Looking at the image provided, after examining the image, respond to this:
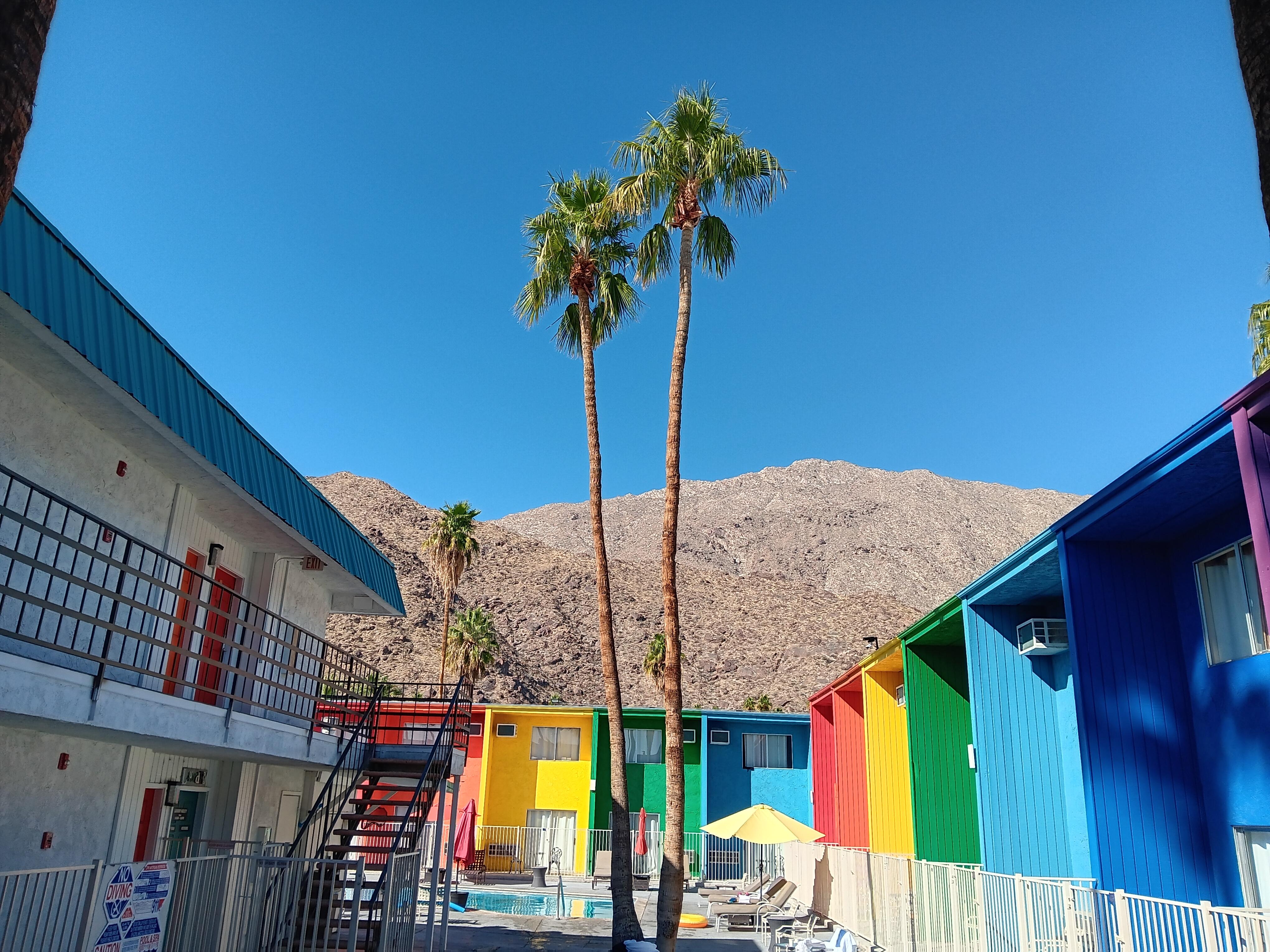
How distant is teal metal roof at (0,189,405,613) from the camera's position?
745cm

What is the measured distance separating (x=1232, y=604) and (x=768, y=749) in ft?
83.8

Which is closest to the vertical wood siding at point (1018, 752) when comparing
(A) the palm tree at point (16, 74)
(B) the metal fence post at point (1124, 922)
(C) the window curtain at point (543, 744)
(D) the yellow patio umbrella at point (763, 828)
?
(B) the metal fence post at point (1124, 922)

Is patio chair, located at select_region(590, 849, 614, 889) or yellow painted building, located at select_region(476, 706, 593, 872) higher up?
yellow painted building, located at select_region(476, 706, 593, 872)

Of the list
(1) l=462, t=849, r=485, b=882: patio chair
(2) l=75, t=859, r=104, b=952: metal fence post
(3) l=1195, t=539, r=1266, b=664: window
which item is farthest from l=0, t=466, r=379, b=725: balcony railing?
(1) l=462, t=849, r=485, b=882: patio chair

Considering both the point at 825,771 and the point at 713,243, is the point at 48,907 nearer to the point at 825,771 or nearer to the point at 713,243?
the point at 713,243

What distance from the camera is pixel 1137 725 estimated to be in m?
11.7

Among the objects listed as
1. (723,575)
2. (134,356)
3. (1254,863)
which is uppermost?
(723,575)

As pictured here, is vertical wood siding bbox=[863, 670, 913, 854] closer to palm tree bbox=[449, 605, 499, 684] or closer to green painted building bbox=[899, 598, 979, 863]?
green painted building bbox=[899, 598, 979, 863]

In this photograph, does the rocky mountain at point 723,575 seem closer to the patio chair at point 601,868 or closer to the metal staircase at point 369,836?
the patio chair at point 601,868

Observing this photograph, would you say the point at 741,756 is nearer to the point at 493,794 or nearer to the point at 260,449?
the point at 493,794

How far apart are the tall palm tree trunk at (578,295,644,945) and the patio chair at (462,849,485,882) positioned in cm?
1423

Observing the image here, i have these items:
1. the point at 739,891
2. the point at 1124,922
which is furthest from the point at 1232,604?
the point at 739,891

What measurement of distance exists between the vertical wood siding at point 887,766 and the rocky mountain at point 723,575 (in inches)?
959

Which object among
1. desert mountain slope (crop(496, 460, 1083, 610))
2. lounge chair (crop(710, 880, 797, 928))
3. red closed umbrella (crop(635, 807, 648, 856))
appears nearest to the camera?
lounge chair (crop(710, 880, 797, 928))
